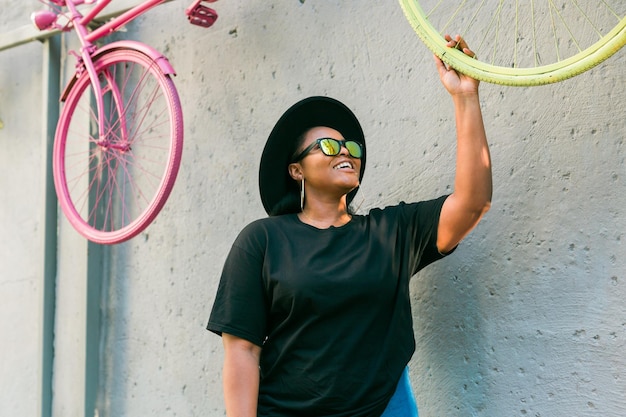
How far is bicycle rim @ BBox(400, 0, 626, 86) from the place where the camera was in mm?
2549

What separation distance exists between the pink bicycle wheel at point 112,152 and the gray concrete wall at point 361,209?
0.16 metres

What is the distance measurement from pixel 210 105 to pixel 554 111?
5.58 feet

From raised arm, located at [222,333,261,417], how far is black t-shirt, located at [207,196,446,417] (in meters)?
0.04

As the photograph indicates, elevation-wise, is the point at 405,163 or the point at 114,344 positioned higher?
the point at 405,163

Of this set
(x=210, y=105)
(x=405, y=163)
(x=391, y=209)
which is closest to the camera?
(x=391, y=209)

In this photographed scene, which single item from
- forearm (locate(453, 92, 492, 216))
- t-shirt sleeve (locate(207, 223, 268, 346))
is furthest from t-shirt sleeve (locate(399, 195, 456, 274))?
t-shirt sleeve (locate(207, 223, 268, 346))

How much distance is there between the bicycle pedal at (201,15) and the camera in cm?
368

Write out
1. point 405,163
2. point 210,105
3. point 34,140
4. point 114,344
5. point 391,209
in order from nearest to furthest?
1. point 391,209
2. point 405,163
3. point 210,105
4. point 114,344
5. point 34,140

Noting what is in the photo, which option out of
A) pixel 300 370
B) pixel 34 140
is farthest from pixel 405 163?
pixel 34 140

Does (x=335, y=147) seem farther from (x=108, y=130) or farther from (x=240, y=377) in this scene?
(x=108, y=130)

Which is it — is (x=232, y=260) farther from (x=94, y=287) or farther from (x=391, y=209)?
(x=94, y=287)

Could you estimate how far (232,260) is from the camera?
108 inches

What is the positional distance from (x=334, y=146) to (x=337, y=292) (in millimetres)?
526

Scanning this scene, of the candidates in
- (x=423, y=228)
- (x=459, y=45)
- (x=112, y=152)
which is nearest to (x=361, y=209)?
(x=423, y=228)
